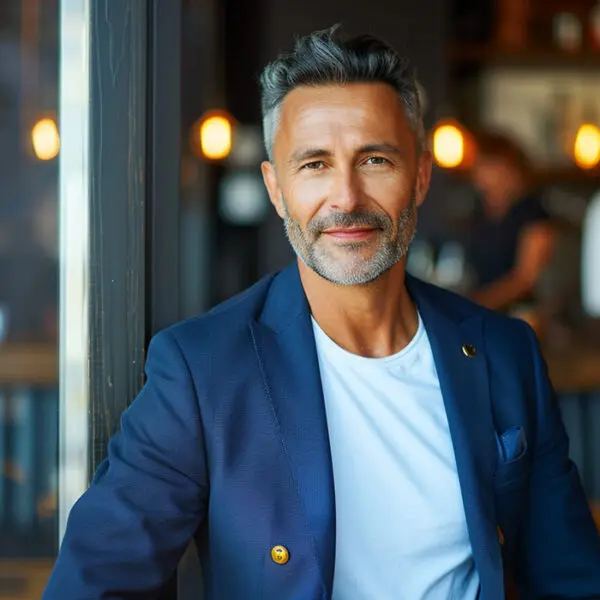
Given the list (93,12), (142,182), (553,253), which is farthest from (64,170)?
(553,253)

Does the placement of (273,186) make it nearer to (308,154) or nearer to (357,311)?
(308,154)

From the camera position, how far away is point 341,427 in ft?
4.99

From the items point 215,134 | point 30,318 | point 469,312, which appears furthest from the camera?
point 215,134

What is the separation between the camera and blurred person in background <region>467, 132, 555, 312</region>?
16.8ft

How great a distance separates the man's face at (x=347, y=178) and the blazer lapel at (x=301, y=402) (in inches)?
3.7

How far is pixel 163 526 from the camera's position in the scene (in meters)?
1.39

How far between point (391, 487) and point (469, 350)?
0.29 m

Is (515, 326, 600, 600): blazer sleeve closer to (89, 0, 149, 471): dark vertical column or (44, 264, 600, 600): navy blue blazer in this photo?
(44, 264, 600, 600): navy blue blazer

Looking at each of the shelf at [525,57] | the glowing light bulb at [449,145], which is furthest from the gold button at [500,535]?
the shelf at [525,57]

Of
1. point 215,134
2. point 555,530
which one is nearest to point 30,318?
point 555,530

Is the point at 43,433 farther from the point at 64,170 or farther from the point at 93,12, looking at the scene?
the point at 93,12

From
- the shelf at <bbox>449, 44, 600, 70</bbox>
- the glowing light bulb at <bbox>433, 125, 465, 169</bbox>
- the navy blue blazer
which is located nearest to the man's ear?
the navy blue blazer

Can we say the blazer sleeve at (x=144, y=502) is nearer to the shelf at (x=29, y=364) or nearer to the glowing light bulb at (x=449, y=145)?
the shelf at (x=29, y=364)

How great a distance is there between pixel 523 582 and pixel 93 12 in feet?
3.93
